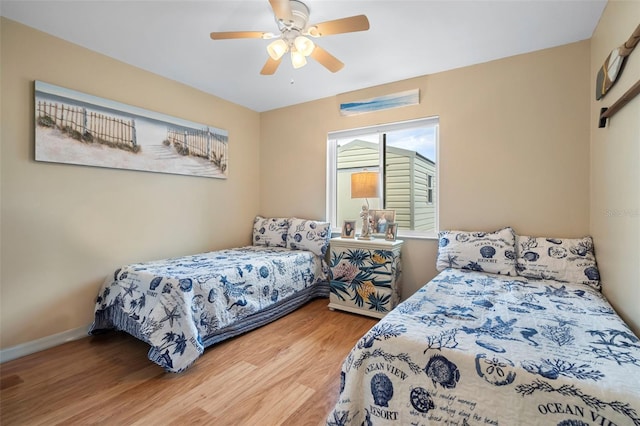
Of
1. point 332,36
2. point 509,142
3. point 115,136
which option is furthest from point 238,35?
point 509,142

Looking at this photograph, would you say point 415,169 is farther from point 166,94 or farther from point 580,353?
point 166,94

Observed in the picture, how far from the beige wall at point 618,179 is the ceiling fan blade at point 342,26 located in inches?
52.6

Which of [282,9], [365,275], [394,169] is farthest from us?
[394,169]

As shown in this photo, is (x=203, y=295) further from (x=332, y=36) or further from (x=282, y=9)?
(x=332, y=36)

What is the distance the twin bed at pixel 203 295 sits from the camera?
1910 millimetres

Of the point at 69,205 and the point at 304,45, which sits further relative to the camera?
the point at 69,205

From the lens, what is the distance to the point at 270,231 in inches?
144

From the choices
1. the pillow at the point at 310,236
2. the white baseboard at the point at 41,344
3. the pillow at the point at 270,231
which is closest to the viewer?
the white baseboard at the point at 41,344

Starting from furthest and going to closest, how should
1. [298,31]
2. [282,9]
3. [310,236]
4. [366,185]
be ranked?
[310,236] → [366,185] → [298,31] → [282,9]

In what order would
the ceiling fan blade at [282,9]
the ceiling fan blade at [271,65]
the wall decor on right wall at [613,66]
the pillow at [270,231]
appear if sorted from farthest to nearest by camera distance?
the pillow at [270,231] < the ceiling fan blade at [271,65] < the ceiling fan blade at [282,9] < the wall decor on right wall at [613,66]

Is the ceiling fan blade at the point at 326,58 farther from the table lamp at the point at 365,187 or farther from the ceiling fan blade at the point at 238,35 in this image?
the table lamp at the point at 365,187

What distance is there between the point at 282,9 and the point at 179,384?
235cm

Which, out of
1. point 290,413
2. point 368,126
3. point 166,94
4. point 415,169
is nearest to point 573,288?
point 415,169

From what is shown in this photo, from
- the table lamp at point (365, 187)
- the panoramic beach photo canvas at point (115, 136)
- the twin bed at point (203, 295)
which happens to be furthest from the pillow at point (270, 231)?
the table lamp at point (365, 187)
